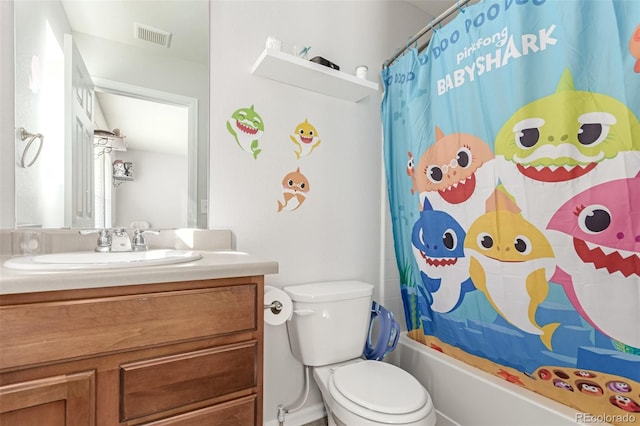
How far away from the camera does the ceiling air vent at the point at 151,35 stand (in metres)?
1.34

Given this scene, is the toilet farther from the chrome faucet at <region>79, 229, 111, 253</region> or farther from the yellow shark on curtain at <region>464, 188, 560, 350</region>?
the chrome faucet at <region>79, 229, 111, 253</region>

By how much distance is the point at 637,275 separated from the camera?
3.06ft

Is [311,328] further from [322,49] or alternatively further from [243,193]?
[322,49]

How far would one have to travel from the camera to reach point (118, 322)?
0.80 metres

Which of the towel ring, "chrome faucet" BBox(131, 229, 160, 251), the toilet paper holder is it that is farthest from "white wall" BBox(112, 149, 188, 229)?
the toilet paper holder

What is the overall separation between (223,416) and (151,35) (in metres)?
1.51

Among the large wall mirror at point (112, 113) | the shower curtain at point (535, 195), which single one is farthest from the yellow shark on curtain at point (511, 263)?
the large wall mirror at point (112, 113)

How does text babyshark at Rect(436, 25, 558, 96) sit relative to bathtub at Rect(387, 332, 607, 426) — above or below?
above

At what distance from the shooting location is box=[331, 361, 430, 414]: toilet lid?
3.71ft

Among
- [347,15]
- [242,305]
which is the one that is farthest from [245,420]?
[347,15]

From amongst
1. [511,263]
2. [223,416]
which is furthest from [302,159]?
[223,416]

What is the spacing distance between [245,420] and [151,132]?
119cm

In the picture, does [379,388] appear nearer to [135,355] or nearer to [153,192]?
[135,355]

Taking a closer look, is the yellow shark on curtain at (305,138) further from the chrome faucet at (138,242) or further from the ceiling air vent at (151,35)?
the chrome faucet at (138,242)
